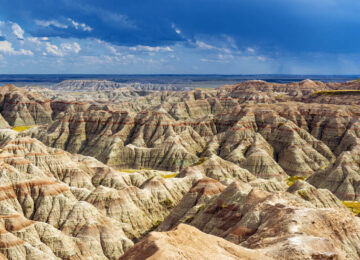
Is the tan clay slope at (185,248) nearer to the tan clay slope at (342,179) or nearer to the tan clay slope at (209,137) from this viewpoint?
the tan clay slope at (342,179)

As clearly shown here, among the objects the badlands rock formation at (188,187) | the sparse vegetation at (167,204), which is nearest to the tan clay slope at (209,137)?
the badlands rock formation at (188,187)

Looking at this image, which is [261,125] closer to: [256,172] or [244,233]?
[256,172]

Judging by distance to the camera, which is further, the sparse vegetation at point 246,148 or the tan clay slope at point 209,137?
the sparse vegetation at point 246,148

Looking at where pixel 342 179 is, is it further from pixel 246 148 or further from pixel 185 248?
pixel 185 248

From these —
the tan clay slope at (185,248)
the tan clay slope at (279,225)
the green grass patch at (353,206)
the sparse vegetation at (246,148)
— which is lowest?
the green grass patch at (353,206)

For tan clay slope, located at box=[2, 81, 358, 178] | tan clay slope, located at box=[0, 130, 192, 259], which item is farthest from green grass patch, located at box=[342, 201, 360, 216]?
tan clay slope, located at box=[0, 130, 192, 259]

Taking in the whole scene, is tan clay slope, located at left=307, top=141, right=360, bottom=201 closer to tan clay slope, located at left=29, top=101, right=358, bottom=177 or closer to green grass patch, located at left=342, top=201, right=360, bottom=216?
green grass patch, located at left=342, top=201, right=360, bottom=216

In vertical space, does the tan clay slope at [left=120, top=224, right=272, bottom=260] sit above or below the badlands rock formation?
above

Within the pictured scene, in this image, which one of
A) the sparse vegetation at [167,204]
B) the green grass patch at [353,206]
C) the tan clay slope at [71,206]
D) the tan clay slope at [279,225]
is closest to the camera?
the tan clay slope at [279,225]
